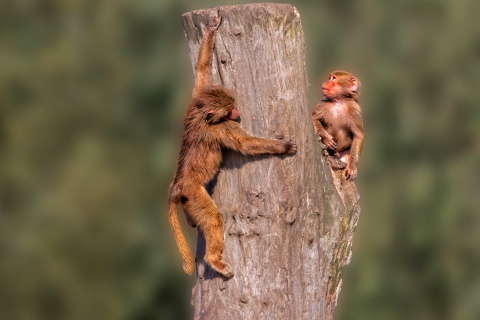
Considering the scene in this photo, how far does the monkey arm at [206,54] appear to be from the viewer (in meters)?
6.02

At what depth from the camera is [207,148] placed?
6.28 metres

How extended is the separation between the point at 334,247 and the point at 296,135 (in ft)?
3.02

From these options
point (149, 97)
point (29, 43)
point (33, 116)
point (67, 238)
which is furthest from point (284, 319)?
point (29, 43)

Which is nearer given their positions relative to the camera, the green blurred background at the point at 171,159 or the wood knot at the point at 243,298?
the wood knot at the point at 243,298

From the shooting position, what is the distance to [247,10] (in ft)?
19.2

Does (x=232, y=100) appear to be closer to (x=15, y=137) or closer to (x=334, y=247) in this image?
(x=334, y=247)

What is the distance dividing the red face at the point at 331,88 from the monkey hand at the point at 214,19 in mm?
2000

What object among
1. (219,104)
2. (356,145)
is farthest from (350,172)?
(219,104)

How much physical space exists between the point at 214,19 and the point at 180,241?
176cm

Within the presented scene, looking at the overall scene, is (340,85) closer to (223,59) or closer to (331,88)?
(331,88)

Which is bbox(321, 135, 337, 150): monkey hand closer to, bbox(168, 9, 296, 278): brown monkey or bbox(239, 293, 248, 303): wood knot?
bbox(168, 9, 296, 278): brown monkey

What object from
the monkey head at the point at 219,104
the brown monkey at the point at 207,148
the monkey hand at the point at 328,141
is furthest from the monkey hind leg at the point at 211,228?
the monkey hand at the point at 328,141

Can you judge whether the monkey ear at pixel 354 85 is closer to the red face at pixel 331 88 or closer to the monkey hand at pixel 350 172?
the red face at pixel 331 88

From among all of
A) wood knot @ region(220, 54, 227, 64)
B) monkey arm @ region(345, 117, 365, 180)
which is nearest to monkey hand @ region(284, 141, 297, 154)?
wood knot @ region(220, 54, 227, 64)
